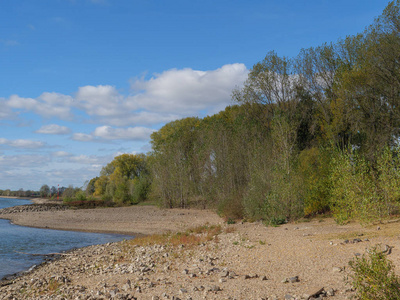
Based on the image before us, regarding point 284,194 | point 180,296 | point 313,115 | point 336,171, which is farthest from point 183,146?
point 180,296

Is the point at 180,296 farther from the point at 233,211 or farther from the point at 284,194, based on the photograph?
the point at 233,211

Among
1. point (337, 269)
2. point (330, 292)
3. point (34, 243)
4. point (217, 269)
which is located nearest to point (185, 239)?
point (217, 269)

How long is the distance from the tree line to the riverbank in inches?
140

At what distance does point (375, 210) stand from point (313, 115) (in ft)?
65.5

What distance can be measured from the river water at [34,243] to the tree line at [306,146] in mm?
11308

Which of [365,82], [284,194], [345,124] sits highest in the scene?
[365,82]

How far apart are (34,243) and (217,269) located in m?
19.1

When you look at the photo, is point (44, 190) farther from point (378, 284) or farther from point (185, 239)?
point (378, 284)

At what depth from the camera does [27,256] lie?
2062cm

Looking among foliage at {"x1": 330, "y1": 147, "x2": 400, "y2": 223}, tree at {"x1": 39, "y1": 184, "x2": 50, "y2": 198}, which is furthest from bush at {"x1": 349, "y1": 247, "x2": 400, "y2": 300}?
tree at {"x1": 39, "y1": 184, "x2": 50, "y2": 198}

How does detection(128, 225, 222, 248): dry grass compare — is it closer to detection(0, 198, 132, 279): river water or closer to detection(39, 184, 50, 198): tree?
detection(0, 198, 132, 279): river water

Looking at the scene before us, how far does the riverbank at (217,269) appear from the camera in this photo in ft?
30.2

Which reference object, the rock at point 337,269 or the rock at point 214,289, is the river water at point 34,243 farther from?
the rock at point 337,269

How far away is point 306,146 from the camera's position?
33438 mm
